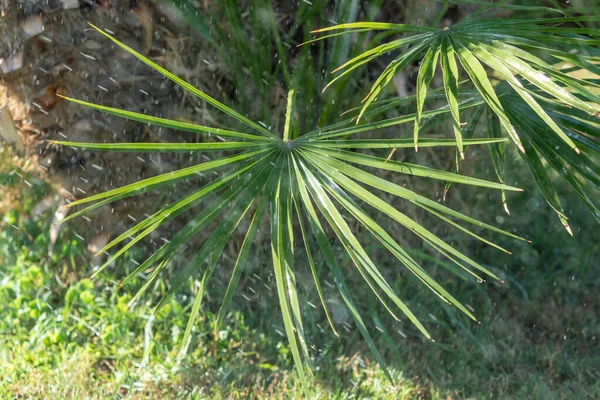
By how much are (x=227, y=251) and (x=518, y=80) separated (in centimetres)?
150

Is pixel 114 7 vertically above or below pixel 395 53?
above

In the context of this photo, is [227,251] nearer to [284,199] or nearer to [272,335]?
[272,335]

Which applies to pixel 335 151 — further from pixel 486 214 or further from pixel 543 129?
pixel 486 214

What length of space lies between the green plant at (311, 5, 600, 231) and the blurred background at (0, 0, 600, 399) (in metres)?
0.63

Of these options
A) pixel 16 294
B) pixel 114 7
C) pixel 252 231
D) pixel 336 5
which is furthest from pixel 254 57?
pixel 16 294

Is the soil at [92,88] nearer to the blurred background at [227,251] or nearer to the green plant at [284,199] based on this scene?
the blurred background at [227,251]

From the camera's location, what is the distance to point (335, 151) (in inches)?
74.5

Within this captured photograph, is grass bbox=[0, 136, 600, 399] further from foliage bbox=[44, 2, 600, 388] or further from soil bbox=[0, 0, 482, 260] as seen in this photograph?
foliage bbox=[44, 2, 600, 388]

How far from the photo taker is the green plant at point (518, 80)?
163 centimetres

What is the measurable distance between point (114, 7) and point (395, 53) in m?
1.14

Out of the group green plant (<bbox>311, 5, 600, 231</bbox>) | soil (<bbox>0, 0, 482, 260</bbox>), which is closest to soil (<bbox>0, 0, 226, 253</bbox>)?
soil (<bbox>0, 0, 482, 260</bbox>)

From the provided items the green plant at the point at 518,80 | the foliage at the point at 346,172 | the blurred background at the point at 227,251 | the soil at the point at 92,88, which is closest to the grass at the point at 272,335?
the blurred background at the point at 227,251

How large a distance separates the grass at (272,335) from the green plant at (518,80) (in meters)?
0.93

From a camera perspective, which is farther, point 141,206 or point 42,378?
point 141,206
